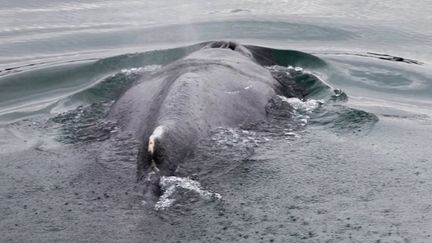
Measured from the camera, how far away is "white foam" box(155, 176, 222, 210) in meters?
7.07

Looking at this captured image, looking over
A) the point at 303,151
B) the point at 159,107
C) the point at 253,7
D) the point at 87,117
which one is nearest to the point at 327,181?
the point at 303,151

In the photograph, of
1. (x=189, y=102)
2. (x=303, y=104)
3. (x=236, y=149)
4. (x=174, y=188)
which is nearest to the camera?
(x=174, y=188)

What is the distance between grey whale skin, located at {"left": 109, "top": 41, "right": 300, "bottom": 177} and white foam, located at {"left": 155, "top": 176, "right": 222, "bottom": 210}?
14 centimetres

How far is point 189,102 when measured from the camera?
8656 mm

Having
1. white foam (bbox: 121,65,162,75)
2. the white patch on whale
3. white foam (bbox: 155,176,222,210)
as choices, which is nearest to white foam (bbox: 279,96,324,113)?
white foam (bbox: 121,65,162,75)

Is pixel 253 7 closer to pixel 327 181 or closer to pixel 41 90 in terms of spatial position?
pixel 41 90

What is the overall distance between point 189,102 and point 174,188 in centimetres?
162

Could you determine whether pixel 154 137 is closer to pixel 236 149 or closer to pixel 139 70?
pixel 236 149

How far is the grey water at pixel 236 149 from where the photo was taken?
269 inches

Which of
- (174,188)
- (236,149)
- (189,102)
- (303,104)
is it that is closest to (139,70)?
(303,104)

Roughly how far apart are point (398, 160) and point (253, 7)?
10.5m

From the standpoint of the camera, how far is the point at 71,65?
1425cm

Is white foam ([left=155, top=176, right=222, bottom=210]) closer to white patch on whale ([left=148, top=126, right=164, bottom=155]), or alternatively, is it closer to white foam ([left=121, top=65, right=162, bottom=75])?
white patch on whale ([left=148, top=126, right=164, bottom=155])

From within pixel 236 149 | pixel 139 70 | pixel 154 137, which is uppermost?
pixel 154 137
